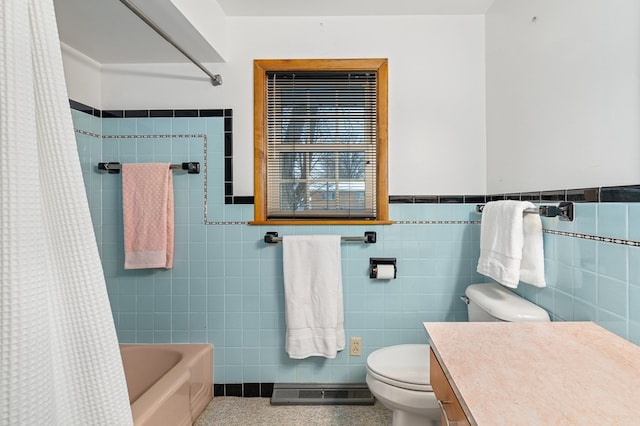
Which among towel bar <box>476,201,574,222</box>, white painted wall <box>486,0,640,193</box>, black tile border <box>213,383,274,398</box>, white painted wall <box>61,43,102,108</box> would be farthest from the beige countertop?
white painted wall <box>61,43,102,108</box>

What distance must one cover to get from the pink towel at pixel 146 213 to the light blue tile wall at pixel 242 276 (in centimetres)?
10

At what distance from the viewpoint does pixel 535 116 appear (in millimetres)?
1548

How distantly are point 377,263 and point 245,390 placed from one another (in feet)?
3.64

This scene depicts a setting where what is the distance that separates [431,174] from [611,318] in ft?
3.79

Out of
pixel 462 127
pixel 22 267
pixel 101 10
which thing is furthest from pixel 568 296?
pixel 101 10

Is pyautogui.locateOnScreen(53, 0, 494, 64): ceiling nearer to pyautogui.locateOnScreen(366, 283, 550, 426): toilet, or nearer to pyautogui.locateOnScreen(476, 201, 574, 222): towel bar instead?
pyautogui.locateOnScreen(476, 201, 574, 222): towel bar

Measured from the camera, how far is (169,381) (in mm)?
1641

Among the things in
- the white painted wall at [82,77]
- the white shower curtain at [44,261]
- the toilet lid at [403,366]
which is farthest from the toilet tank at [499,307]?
the white painted wall at [82,77]

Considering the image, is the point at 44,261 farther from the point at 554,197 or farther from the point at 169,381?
the point at 554,197

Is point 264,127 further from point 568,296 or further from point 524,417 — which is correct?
point 524,417

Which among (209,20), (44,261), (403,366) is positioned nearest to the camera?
(44,261)

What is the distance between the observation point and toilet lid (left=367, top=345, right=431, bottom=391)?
142cm

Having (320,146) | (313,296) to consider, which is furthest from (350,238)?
(320,146)

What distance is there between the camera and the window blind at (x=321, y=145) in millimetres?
2115
